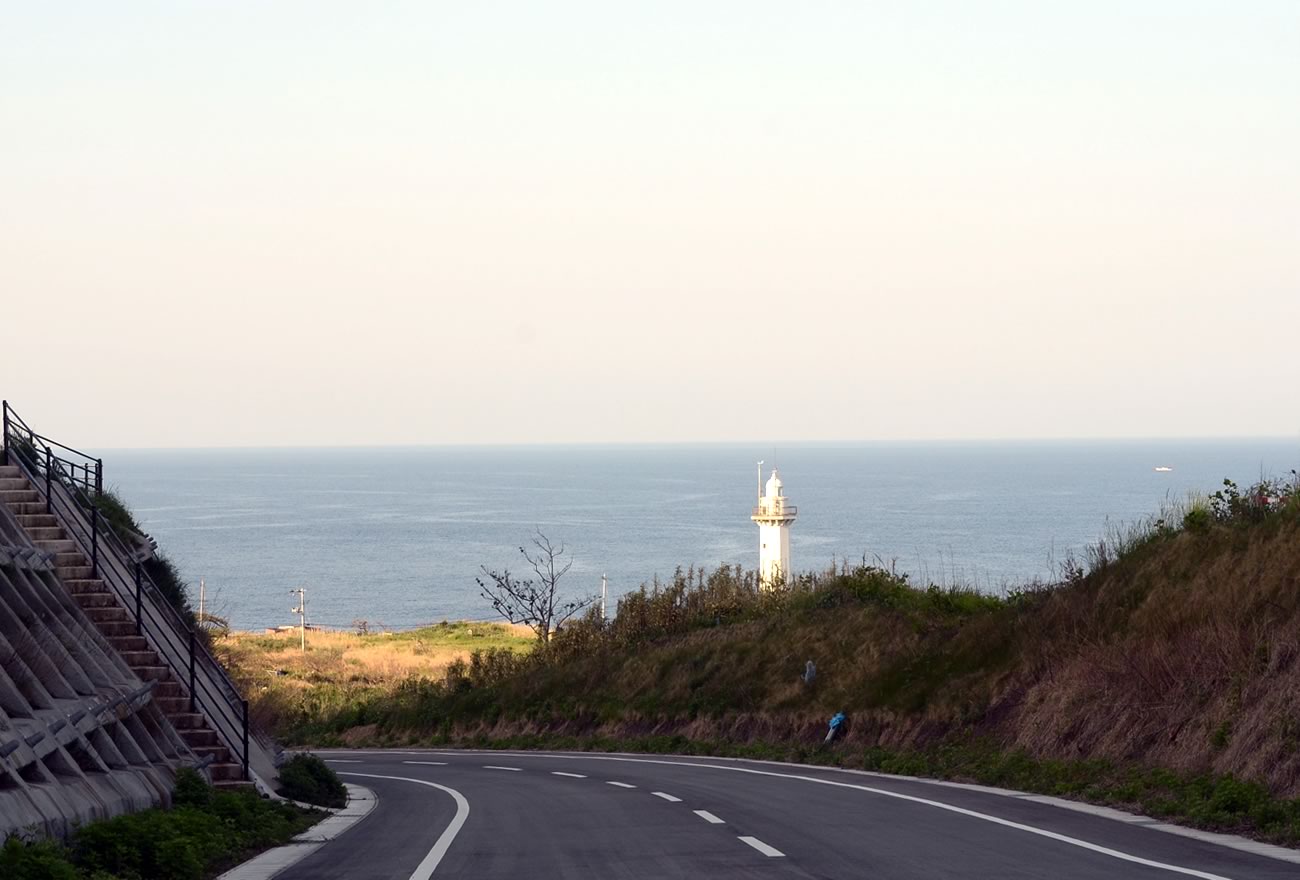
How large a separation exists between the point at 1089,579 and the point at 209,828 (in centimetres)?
1793

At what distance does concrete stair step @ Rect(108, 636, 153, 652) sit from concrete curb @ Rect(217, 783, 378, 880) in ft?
10.2

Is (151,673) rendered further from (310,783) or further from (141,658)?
(310,783)

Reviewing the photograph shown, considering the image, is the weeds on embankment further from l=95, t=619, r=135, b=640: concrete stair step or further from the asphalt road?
l=95, t=619, r=135, b=640: concrete stair step

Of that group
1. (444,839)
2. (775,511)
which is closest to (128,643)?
(444,839)

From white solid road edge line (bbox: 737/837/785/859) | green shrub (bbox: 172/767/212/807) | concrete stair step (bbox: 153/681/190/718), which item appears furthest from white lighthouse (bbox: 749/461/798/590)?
white solid road edge line (bbox: 737/837/785/859)

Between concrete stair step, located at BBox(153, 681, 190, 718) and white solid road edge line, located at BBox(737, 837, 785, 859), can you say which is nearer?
white solid road edge line, located at BBox(737, 837, 785, 859)

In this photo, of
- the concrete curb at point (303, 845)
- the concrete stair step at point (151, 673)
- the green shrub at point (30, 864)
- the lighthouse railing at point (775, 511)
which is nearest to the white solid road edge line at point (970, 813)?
the concrete curb at point (303, 845)

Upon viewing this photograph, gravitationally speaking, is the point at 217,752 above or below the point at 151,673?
below

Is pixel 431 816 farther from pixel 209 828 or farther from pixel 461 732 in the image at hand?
pixel 461 732

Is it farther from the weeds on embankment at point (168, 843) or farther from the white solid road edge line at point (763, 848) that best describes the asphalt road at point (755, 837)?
the weeds on embankment at point (168, 843)

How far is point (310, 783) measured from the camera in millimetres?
19891

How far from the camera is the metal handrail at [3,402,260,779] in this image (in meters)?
19.6

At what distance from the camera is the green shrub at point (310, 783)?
19.6 metres

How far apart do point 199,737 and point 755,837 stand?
27.1 feet
